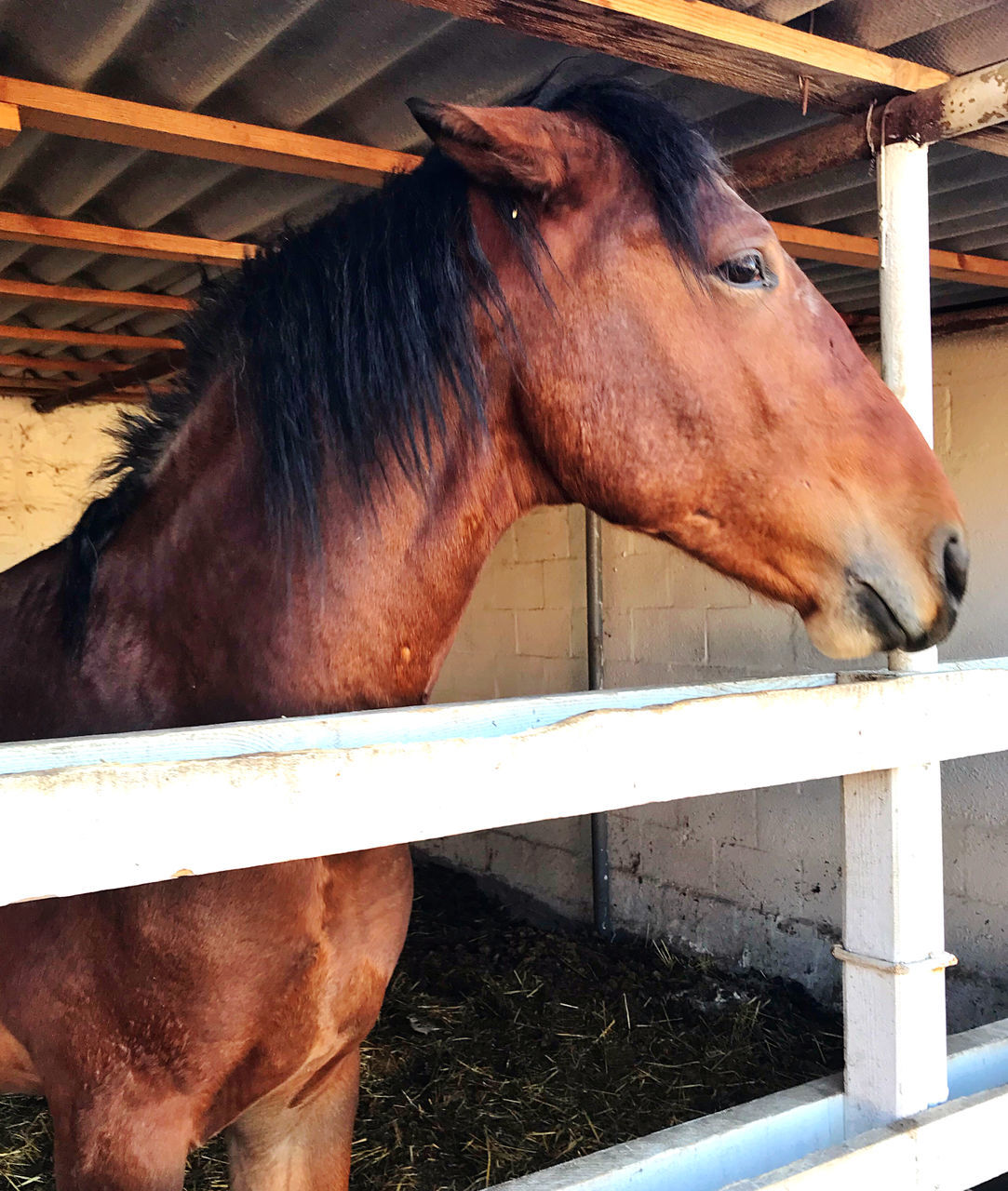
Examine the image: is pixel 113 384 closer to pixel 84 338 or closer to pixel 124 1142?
pixel 84 338

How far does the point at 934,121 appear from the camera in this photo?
1.70 meters

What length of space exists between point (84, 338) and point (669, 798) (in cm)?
409

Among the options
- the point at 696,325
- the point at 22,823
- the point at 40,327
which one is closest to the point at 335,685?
the point at 22,823

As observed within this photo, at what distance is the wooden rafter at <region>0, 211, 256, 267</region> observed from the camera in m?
2.85

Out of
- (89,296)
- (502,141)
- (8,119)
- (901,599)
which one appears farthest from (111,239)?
(901,599)

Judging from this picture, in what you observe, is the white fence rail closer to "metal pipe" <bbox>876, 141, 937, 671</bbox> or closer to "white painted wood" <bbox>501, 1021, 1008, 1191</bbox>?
"white painted wood" <bbox>501, 1021, 1008, 1191</bbox>

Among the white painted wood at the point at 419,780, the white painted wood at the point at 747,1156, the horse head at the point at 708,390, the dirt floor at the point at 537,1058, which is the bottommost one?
the dirt floor at the point at 537,1058

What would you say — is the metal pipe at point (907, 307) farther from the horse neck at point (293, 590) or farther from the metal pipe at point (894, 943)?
the horse neck at point (293, 590)

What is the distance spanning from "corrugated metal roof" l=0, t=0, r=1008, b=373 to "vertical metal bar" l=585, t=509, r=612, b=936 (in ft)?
6.77

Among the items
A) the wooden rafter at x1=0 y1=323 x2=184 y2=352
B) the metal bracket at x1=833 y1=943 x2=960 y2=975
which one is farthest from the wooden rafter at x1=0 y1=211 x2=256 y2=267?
the metal bracket at x1=833 y1=943 x2=960 y2=975

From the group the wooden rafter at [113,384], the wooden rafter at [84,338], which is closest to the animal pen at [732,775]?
the wooden rafter at [84,338]

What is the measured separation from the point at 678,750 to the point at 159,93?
77.1 inches

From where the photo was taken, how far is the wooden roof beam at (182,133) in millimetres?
2053

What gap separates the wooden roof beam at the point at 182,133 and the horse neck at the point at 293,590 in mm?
849
